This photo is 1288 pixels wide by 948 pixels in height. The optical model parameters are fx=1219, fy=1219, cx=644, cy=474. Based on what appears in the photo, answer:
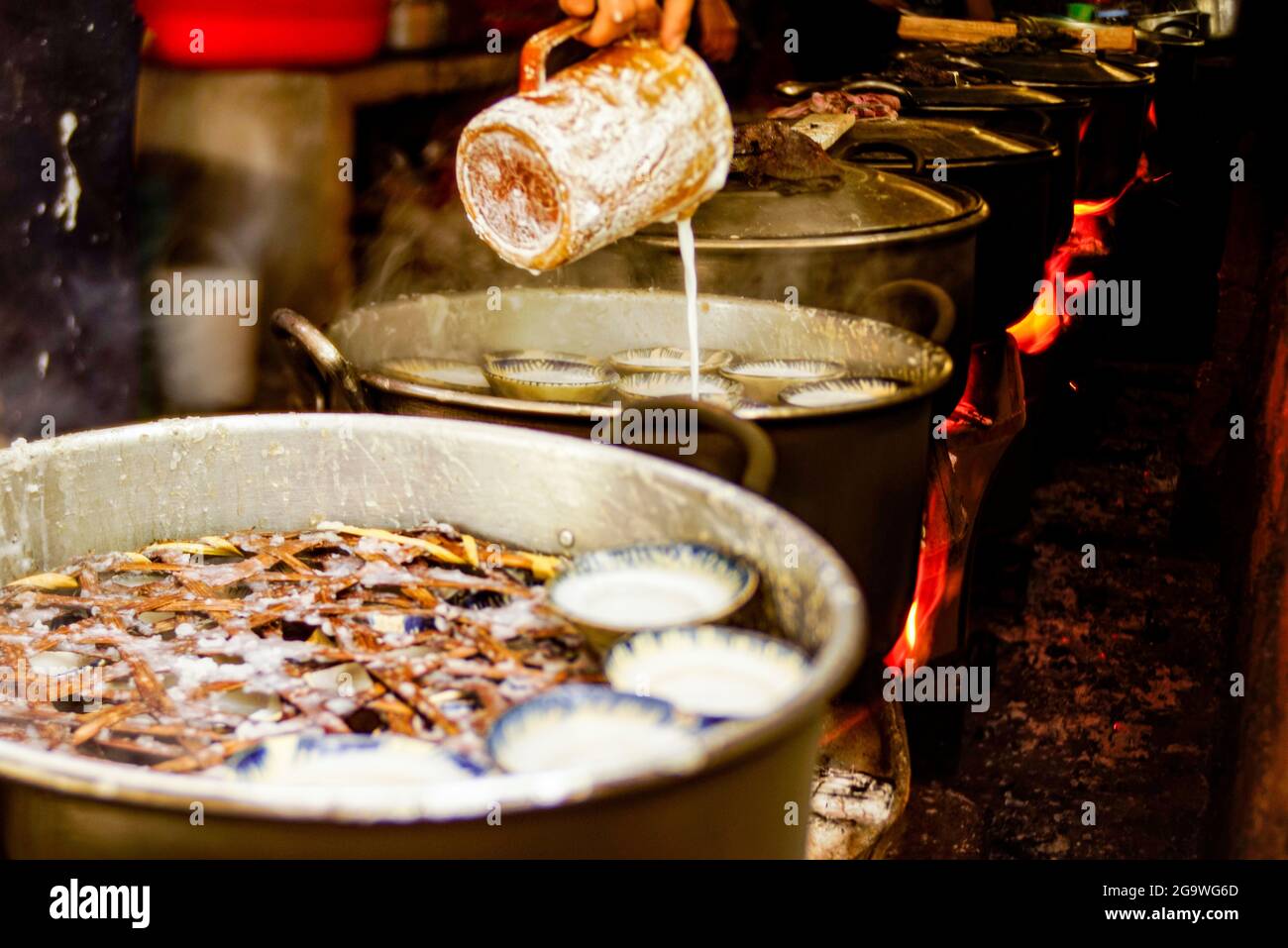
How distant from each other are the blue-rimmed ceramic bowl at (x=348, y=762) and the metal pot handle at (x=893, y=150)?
2.99 meters

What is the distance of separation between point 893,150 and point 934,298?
1.14 meters

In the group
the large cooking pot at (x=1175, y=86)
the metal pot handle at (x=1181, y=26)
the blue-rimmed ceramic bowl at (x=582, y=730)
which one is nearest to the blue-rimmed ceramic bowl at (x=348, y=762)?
the blue-rimmed ceramic bowl at (x=582, y=730)

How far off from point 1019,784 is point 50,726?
11.5ft

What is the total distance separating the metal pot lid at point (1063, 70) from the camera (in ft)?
21.7

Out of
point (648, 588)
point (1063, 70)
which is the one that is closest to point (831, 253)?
point (648, 588)

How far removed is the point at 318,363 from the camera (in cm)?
234

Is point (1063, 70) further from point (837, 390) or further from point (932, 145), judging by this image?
point (837, 390)

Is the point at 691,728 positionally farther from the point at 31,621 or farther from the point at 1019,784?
the point at 1019,784

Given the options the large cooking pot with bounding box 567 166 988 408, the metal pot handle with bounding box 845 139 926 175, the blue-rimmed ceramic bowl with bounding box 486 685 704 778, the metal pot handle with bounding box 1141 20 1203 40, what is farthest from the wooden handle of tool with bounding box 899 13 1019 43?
the blue-rimmed ceramic bowl with bounding box 486 685 704 778

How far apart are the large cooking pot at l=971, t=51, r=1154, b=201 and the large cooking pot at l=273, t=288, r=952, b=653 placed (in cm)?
397

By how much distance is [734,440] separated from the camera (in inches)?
82.2
